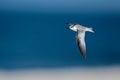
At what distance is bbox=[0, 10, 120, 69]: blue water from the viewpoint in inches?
65.0

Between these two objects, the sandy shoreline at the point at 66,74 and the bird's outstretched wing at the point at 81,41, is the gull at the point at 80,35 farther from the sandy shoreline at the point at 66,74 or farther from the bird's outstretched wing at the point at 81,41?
the sandy shoreline at the point at 66,74

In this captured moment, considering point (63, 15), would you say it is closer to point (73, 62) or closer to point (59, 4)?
point (59, 4)

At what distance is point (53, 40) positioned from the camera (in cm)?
170

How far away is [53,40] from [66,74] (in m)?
0.24

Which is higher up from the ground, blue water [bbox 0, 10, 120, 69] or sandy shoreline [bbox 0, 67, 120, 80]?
blue water [bbox 0, 10, 120, 69]

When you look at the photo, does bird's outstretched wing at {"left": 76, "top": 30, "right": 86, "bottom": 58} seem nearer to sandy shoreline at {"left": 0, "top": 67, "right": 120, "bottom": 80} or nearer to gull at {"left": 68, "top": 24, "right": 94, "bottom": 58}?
gull at {"left": 68, "top": 24, "right": 94, "bottom": 58}

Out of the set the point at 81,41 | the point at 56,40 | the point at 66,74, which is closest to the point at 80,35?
the point at 81,41

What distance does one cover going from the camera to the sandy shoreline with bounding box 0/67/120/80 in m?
1.63

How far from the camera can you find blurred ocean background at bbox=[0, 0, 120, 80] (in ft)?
5.41

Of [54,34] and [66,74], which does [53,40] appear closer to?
[54,34]

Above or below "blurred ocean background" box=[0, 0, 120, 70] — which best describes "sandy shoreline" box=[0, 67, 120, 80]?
below

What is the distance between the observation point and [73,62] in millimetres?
1692

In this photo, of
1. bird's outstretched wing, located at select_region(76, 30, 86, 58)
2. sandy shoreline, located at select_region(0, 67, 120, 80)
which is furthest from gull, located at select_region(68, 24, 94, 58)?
sandy shoreline, located at select_region(0, 67, 120, 80)

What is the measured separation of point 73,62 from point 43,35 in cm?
27
